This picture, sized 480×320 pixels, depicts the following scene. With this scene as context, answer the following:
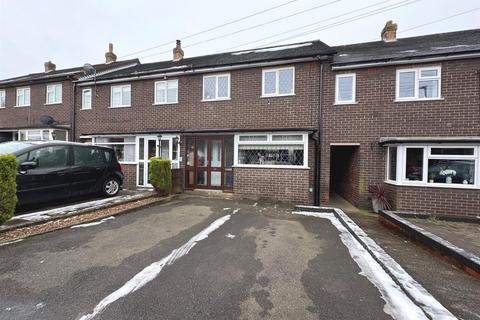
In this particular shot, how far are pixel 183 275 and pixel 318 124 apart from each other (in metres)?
7.60

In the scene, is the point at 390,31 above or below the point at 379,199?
above

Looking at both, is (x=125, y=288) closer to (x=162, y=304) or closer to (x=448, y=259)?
(x=162, y=304)

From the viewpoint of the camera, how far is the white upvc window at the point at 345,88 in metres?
8.77

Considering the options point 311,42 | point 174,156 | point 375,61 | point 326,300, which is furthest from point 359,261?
point 311,42

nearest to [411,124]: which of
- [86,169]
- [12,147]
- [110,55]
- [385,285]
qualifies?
[385,285]

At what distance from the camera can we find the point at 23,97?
47.3ft

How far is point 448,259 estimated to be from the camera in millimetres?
3770

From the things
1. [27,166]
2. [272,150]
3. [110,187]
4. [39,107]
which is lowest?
[110,187]

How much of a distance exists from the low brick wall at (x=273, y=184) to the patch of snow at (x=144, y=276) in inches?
169

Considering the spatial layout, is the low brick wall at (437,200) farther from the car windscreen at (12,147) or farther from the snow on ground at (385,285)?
the car windscreen at (12,147)

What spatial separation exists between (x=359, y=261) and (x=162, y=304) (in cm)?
299

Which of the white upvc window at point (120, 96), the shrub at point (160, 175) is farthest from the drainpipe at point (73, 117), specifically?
the shrub at point (160, 175)

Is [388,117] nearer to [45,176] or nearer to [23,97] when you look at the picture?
[45,176]

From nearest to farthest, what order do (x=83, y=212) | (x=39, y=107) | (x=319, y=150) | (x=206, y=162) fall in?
(x=83, y=212) → (x=319, y=150) → (x=206, y=162) → (x=39, y=107)
